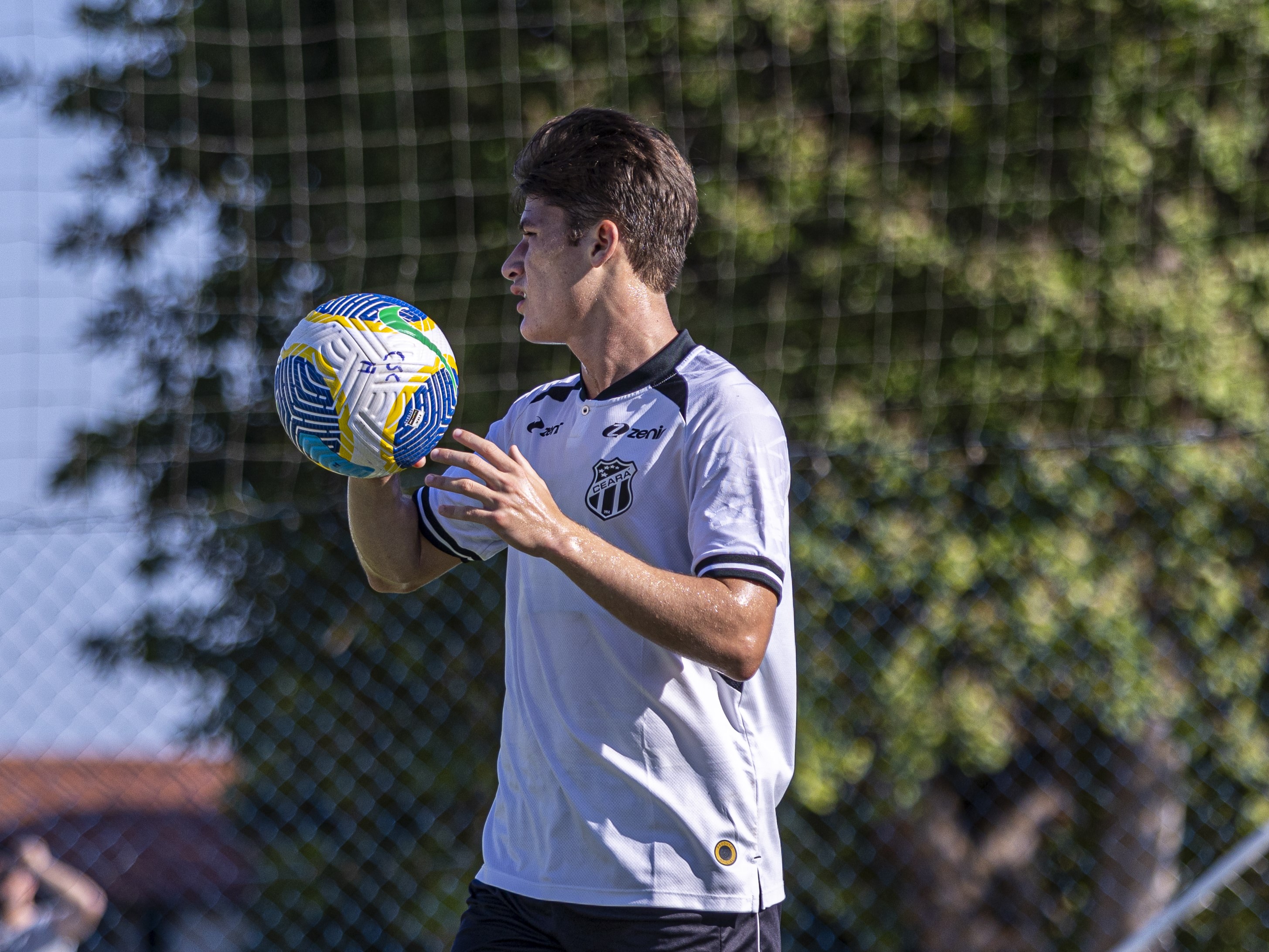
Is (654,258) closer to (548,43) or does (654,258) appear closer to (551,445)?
(551,445)

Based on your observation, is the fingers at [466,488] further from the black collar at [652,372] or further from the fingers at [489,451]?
the black collar at [652,372]

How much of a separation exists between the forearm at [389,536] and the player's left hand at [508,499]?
41 centimetres

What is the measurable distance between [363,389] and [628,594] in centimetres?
63

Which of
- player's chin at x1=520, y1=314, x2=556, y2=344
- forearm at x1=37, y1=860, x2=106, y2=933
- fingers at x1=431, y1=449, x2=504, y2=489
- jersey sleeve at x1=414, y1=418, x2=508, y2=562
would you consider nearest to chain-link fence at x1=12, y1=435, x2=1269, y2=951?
forearm at x1=37, y1=860, x2=106, y2=933

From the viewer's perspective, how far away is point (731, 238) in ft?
23.3

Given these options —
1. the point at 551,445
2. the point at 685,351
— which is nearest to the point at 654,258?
the point at 685,351

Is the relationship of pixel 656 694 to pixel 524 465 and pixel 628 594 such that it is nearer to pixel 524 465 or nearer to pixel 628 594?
pixel 628 594

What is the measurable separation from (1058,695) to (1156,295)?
7.88 feet

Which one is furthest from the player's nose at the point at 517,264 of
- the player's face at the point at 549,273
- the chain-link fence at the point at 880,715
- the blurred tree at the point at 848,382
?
the chain-link fence at the point at 880,715

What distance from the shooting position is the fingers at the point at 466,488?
1.80 m

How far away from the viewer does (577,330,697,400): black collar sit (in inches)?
83.4

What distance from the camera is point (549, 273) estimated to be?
216 cm

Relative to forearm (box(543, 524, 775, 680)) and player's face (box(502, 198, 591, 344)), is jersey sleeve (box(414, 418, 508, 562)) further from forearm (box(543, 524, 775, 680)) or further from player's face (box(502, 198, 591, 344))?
forearm (box(543, 524, 775, 680))

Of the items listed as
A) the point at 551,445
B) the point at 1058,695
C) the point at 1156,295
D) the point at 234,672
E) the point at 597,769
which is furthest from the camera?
the point at 1156,295
